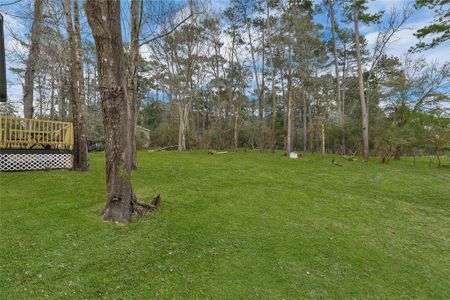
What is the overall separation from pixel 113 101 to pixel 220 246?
202cm

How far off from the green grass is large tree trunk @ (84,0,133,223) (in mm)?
300

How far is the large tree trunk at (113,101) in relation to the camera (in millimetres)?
2650

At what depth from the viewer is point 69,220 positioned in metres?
2.85

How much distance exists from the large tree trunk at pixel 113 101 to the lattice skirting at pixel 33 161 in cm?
405

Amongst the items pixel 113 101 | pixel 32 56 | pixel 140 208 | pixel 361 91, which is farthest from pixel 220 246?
pixel 361 91

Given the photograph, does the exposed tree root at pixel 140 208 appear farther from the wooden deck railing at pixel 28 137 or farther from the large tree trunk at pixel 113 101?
the wooden deck railing at pixel 28 137

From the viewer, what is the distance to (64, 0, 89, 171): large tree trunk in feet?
17.6

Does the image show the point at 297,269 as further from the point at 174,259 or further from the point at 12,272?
the point at 12,272

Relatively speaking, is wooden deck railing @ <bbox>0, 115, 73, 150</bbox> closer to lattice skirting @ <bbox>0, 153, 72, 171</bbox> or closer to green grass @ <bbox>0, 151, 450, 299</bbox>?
lattice skirting @ <bbox>0, 153, 72, 171</bbox>

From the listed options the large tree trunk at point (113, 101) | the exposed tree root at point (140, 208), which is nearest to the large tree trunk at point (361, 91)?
the exposed tree root at point (140, 208)

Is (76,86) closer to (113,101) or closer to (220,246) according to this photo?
(113,101)

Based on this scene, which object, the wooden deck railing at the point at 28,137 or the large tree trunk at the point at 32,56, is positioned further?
the large tree trunk at the point at 32,56

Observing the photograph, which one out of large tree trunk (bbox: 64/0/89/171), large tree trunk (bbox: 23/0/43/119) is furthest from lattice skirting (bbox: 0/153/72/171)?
large tree trunk (bbox: 23/0/43/119)

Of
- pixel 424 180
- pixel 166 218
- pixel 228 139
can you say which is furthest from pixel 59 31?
pixel 228 139
